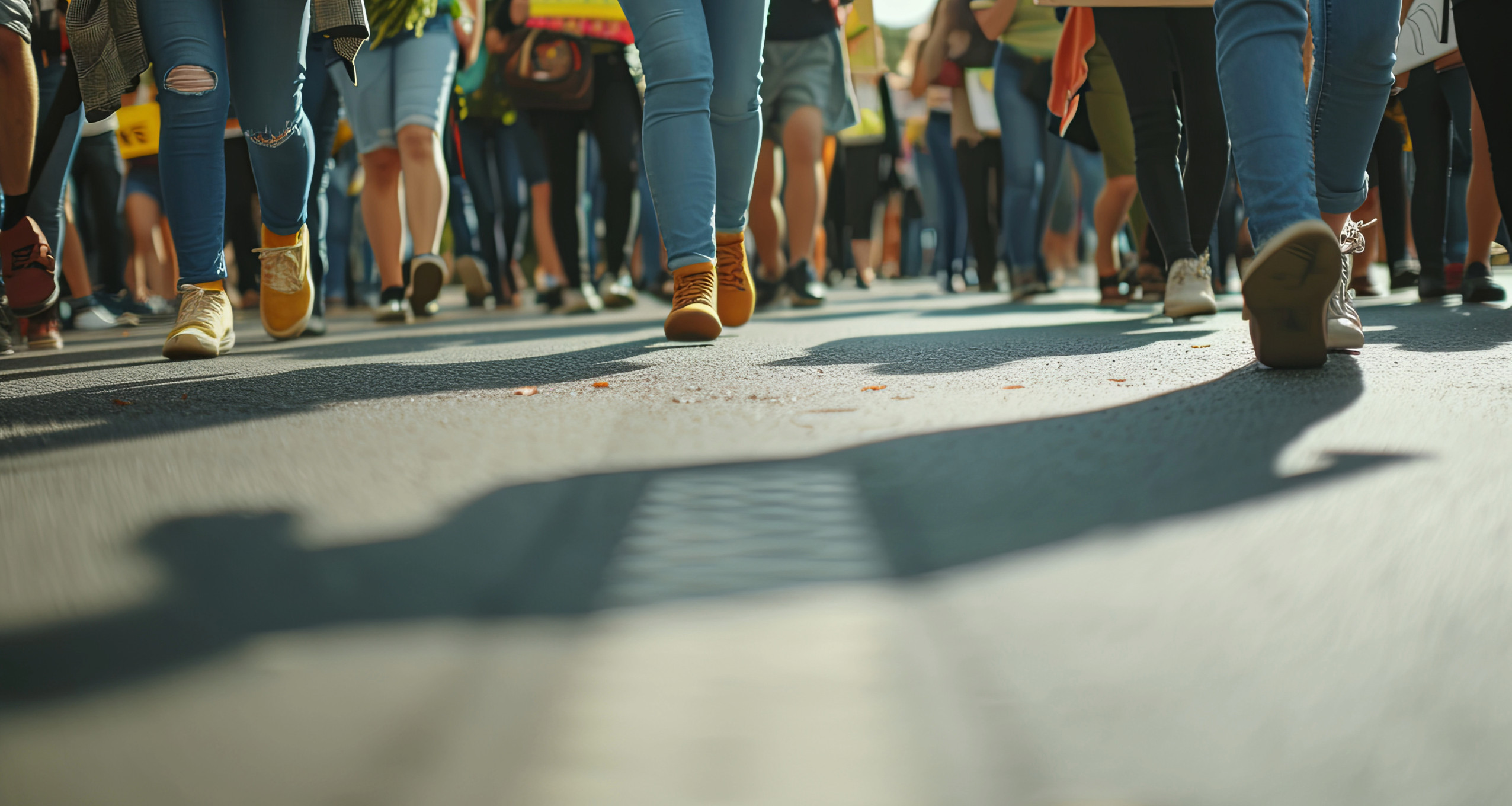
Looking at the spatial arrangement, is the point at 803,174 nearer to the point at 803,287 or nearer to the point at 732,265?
the point at 803,287

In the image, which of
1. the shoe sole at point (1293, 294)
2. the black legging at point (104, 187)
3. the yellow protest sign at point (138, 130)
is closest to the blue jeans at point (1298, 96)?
the shoe sole at point (1293, 294)

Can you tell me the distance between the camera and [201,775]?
1.99 ft

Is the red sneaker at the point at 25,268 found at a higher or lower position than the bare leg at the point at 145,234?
lower

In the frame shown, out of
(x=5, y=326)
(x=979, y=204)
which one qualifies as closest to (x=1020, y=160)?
(x=979, y=204)

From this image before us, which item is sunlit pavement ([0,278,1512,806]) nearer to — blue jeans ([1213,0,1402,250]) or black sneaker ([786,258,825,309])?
blue jeans ([1213,0,1402,250])

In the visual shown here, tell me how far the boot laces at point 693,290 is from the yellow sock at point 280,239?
126 cm

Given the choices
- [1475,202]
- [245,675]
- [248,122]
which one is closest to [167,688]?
[245,675]

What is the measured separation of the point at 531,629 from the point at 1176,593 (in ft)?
1.57

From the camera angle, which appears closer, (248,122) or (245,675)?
(245,675)

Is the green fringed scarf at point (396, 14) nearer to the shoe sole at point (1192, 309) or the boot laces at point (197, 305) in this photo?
the boot laces at point (197, 305)

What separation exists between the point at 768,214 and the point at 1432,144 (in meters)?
2.91

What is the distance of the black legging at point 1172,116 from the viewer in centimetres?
351

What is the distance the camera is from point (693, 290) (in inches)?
122

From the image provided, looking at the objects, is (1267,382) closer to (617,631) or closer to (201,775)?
(617,631)
